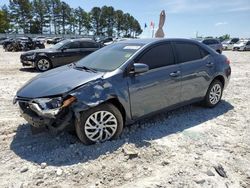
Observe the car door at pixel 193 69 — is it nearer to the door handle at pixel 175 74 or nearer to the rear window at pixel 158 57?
the door handle at pixel 175 74

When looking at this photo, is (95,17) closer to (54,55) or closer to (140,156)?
(54,55)

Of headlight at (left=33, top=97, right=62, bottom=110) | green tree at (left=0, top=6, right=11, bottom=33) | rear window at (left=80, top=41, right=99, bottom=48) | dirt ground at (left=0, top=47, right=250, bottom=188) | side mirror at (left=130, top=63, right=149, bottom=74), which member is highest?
green tree at (left=0, top=6, right=11, bottom=33)

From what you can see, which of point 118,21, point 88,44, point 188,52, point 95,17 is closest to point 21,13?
point 95,17

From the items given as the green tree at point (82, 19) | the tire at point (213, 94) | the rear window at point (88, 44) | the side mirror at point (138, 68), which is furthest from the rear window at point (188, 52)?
the green tree at point (82, 19)

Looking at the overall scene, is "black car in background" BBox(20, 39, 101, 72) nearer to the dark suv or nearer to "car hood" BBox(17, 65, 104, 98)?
the dark suv

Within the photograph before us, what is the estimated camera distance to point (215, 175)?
3305 mm

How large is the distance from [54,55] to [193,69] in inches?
328

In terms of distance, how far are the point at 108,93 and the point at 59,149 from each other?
109 cm

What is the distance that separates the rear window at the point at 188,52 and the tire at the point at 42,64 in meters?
8.16

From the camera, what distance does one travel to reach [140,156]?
368 cm

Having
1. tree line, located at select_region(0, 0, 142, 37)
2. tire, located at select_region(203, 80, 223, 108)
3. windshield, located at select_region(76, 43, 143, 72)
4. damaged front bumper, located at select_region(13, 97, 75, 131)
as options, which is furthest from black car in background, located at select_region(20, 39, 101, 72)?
tree line, located at select_region(0, 0, 142, 37)

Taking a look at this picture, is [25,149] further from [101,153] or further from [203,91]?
[203,91]

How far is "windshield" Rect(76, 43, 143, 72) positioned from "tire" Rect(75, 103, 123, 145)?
0.69 metres

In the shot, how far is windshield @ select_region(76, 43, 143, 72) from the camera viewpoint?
432 centimetres
